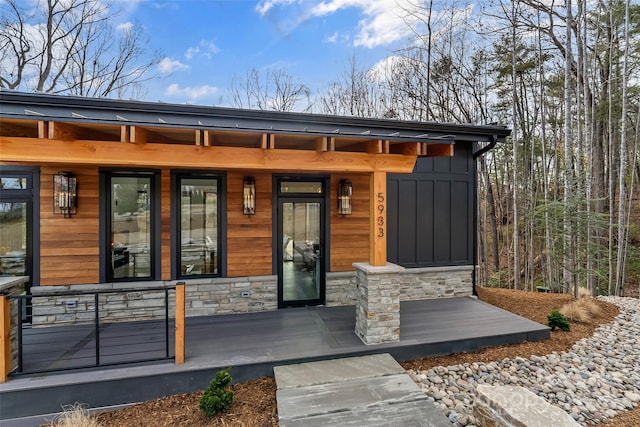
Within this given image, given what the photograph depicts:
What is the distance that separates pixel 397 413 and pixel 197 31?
516 inches

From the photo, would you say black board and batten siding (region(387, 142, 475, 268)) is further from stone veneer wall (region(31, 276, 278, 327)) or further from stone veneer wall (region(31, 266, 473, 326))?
stone veneer wall (region(31, 276, 278, 327))

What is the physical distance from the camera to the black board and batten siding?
6012mm

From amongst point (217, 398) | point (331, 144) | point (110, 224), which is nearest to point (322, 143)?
point (331, 144)

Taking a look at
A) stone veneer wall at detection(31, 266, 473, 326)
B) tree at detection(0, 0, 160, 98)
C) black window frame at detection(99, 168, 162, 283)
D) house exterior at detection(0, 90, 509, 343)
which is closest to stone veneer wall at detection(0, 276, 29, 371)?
house exterior at detection(0, 90, 509, 343)

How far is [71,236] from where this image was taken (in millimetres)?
4605

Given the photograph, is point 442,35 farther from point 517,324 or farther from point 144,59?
point 144,59

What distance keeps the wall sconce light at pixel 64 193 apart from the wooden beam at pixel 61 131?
1495mm

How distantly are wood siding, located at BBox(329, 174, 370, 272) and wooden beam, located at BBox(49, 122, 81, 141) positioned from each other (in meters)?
3.74

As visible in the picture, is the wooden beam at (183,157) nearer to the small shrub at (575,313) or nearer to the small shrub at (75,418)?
the small shrub at (75,418)

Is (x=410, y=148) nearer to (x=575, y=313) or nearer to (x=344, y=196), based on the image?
(x=344, y=196)

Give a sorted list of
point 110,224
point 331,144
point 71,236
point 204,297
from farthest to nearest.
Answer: point 204,297, point 110,224, point 71,236, point 331,144

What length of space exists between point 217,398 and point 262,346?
1072 millimetres

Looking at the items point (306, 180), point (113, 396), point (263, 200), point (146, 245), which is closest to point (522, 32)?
point (306, 180)

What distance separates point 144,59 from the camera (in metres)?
12.3
